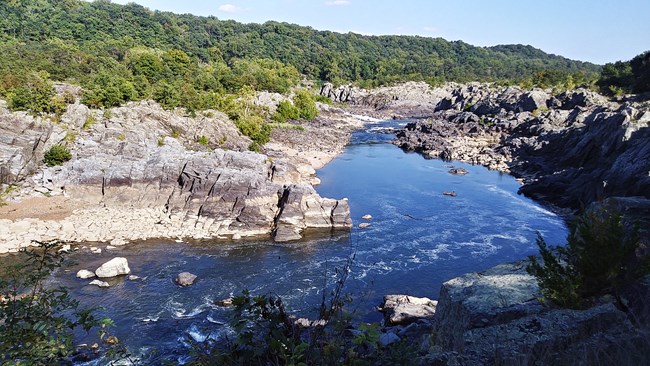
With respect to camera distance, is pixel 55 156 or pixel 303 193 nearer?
pixel 303 193

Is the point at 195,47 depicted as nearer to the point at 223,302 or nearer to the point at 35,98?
the point at 35,98

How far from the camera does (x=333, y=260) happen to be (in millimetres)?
23469

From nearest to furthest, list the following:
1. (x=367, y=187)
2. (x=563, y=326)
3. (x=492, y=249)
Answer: (x=563, y=326)
(x=492, y=249)
(x=367, y=187)

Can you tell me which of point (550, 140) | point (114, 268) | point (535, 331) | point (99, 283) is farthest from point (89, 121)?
point (550, 140)

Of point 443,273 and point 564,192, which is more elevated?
point 564,192

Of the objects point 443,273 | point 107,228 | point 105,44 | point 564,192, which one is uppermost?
point 105,44

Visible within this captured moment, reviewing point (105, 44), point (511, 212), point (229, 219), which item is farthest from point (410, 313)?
point (105, 44)

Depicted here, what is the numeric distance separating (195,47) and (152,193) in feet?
311

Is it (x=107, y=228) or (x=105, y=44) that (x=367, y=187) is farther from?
(x=105, y=44)

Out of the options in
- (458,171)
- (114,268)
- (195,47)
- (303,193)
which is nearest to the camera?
(114,268)

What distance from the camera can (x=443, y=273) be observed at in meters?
22.4

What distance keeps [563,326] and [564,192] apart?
32862 mm

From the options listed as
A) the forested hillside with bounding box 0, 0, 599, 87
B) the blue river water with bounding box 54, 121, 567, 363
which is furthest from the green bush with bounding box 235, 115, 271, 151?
the forested hillside with bounding box 0, 0, 599, 87

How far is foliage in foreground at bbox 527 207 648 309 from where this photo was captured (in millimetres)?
8219
